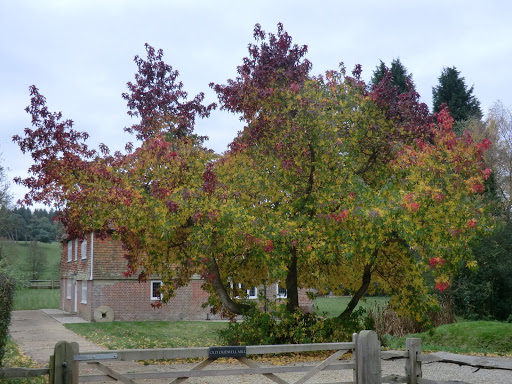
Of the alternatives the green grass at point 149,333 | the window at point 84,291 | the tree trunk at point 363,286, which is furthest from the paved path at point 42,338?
the tree trunk at point 363,286

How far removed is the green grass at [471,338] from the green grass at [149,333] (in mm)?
7467

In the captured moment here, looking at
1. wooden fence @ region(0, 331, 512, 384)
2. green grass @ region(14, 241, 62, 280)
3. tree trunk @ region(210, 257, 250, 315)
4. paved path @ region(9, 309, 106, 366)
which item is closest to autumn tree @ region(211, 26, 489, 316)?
tree trunk @ region(210, 257, 250, 315)

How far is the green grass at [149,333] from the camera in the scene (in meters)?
20.3

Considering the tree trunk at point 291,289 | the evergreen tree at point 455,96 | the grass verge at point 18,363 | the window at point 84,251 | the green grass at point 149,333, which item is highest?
the evergreen tree at point 455,96

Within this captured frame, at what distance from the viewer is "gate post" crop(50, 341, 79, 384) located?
7121 millimetres

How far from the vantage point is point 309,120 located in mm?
14727

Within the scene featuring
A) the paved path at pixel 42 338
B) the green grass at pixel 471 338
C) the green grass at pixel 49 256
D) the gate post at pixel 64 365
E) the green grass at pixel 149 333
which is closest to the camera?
the gate post at pixel 64 365

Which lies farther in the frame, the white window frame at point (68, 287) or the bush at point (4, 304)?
the white window frame at point (68, 287)

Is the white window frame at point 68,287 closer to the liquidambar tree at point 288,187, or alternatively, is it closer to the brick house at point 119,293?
the brick house at point 119,293

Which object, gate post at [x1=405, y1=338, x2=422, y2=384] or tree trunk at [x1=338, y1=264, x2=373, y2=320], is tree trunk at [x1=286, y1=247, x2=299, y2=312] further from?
gate post at [x1=405, y1=338, x2=422, y2=384]

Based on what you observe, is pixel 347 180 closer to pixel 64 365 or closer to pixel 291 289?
pixel 291 289

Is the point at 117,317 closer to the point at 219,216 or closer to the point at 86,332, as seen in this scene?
the point at 86,332

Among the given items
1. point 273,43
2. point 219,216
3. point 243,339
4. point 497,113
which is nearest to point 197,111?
point 273,43

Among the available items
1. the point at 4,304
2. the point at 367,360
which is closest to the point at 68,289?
the point at 4,304
